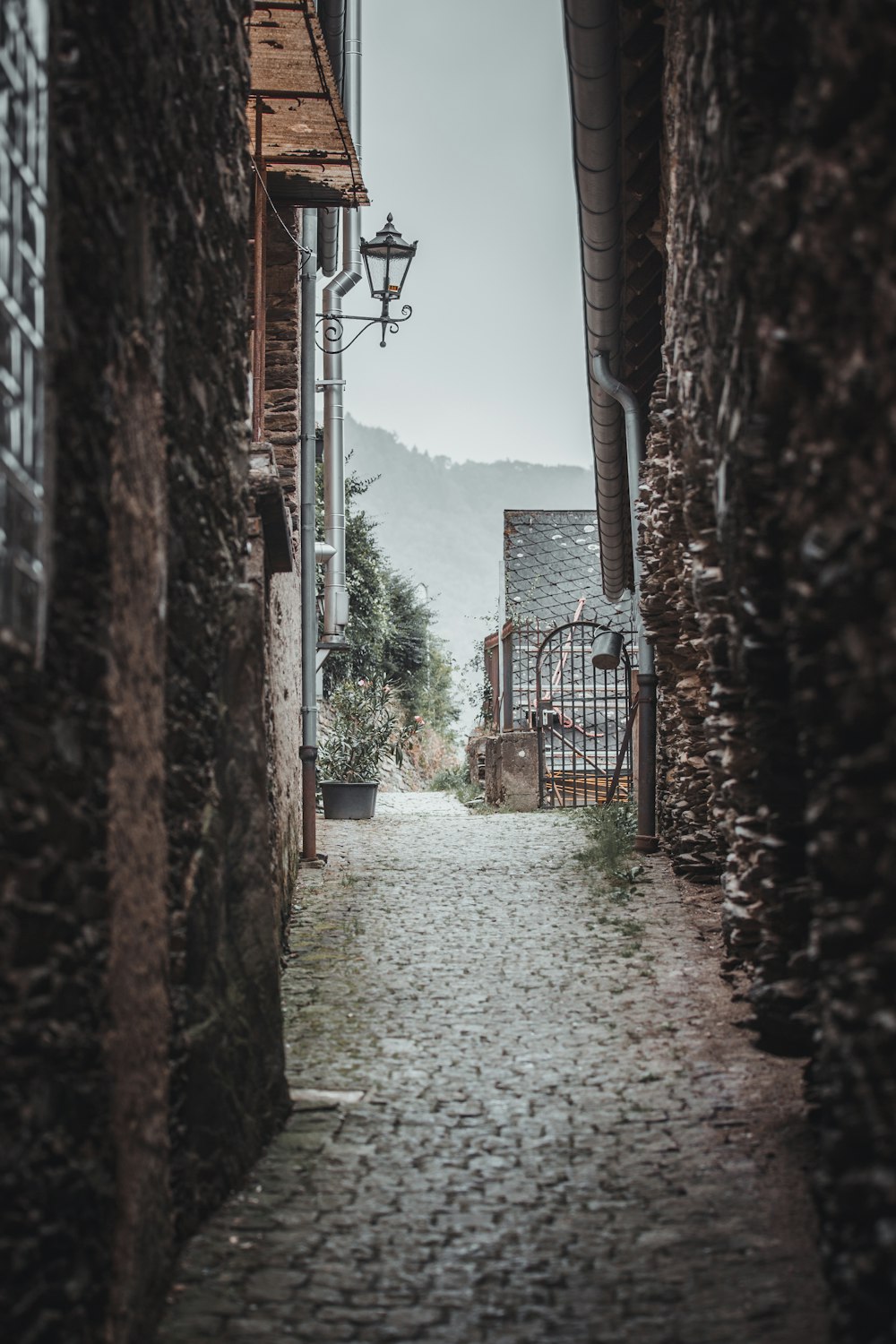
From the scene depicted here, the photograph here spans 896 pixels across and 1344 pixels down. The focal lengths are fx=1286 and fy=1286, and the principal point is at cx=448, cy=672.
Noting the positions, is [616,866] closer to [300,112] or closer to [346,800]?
[346,800]

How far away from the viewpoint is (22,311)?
6.95 ft

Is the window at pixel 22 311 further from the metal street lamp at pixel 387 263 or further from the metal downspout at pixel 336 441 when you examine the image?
the metal downspout at pixel 336 441

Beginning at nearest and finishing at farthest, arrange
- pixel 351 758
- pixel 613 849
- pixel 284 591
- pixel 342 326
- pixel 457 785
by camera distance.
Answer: pixel 284 591
pixel 613 849
pixel 342 326
pixel 351 758
pixel 457 785

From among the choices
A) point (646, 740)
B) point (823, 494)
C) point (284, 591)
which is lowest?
point (646, 740)

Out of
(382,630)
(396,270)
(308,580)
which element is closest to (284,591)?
(308,580)

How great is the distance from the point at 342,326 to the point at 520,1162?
26.4 ft

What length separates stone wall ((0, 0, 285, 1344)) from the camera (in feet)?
7.29

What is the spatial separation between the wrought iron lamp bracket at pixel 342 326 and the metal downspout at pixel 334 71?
55 cm

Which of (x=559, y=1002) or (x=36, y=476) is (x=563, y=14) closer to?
(x=559, y=1002)

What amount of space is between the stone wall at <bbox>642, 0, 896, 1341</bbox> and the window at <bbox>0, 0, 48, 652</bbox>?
133cm

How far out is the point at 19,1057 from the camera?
6.91ft

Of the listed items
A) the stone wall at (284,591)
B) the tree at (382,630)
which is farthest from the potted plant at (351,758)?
the stone wall at (284,591)

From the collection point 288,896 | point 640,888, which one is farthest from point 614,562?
point 288,896

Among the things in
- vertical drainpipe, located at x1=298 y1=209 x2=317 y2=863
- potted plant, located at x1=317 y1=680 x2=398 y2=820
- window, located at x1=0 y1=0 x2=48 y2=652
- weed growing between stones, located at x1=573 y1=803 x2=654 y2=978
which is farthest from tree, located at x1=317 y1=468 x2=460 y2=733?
window, located at x1=0 y1=0 x2=48 y2=652
